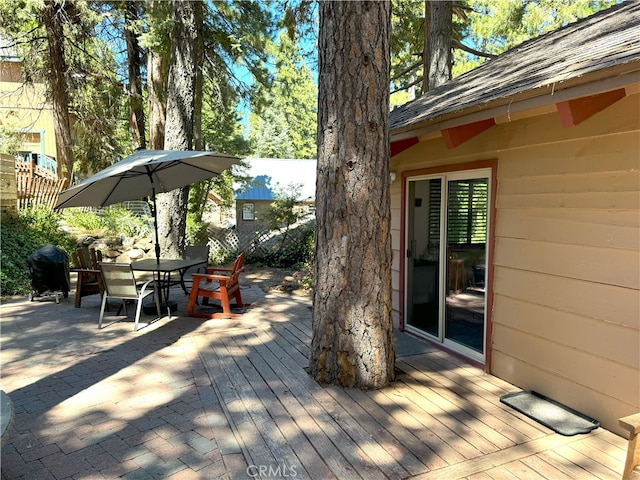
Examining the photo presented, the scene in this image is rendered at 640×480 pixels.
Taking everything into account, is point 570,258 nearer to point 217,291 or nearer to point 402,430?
point 402,430

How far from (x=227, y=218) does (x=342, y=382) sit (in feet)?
68.3

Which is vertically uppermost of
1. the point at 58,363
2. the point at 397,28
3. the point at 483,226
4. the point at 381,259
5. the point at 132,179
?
the point at 397,28

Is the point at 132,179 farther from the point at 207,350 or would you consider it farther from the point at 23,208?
the point at 23,208

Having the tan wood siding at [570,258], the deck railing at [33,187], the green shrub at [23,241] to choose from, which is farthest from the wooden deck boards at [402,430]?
the deck railing at [33,187]

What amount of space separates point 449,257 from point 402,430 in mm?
1938

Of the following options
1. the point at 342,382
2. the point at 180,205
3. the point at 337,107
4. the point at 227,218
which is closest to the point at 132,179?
the point at 180,205

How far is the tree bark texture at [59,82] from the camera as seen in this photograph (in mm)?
9719

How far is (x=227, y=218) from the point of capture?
23.1 metres

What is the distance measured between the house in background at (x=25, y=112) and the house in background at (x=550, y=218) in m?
A: 12.1

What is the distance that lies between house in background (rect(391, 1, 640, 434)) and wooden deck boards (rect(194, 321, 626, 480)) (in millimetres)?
372

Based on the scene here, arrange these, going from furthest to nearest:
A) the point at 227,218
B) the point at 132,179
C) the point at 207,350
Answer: the point at 227,218
the point at 132,179
the point at 207,350

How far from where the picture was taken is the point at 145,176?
5922mm

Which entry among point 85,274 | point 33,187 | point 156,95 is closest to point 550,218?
point 85,274

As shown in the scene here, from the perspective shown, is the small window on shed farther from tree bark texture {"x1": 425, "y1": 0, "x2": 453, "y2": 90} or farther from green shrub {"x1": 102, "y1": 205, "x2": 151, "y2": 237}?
tree bark texture {"x1": 425, "y1": 0, "x2": 453, "y2": 90}
